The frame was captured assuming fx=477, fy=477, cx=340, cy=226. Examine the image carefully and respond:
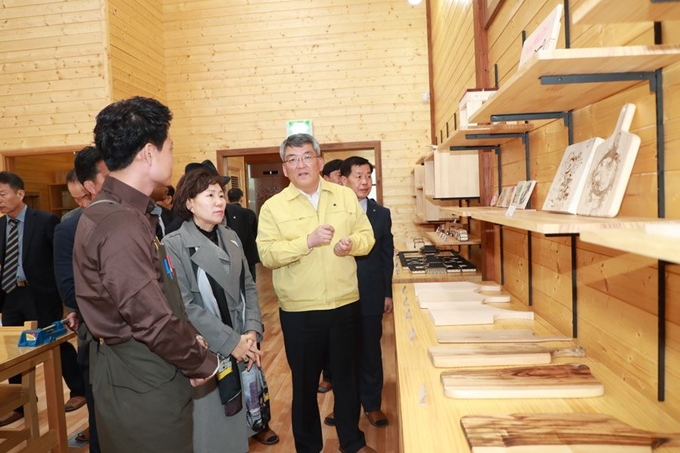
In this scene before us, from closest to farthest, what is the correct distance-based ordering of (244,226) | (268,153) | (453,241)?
(453,241) < (244,226) < (268,153)

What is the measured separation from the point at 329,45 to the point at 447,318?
5895 mm

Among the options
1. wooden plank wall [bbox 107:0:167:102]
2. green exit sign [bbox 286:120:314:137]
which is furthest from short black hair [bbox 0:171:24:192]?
green exit sign [bbox 286:120:314:137]

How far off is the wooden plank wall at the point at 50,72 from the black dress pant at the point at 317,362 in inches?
202

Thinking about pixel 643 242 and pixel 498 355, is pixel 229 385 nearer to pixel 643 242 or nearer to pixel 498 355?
pixel 498 355

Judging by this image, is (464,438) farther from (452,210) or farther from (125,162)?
(452,210)

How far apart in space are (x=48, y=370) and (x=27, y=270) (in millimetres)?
1295

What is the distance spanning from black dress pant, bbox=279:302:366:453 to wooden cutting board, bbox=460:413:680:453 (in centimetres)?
126

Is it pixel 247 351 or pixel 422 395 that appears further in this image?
pixel 247 351

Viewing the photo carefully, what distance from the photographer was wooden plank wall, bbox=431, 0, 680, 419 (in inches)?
49.8

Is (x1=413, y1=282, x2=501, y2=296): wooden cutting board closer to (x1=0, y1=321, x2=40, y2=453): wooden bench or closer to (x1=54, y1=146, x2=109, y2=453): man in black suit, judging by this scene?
(x1=54, y1=146, x2=109, y2=453): man in black suit

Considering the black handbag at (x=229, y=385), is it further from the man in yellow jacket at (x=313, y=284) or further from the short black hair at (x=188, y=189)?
the short black hair at (x=188, y=189)

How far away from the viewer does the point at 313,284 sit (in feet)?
8.02

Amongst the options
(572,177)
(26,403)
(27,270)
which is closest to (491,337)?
(572,177)

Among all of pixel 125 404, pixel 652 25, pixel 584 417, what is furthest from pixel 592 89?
pixel 125 404
